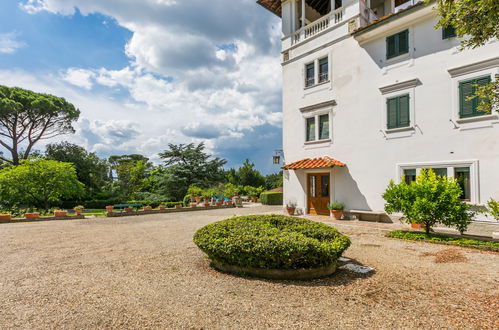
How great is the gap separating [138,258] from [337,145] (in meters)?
10.6

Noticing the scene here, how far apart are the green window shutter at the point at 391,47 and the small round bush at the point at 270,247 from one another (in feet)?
32.2

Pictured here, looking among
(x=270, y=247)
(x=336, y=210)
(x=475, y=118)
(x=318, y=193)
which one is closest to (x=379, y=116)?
(x=475, y=118)

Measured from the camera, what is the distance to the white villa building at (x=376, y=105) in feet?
31.1

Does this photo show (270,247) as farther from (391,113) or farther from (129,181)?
(129,181)

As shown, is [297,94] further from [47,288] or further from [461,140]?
[47,288]

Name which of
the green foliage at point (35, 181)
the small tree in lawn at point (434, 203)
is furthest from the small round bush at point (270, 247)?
the green foliage at point (35, 181)

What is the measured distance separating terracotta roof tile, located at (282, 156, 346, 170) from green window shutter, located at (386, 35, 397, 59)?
17.5ft

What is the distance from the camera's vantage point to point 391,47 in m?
11.8

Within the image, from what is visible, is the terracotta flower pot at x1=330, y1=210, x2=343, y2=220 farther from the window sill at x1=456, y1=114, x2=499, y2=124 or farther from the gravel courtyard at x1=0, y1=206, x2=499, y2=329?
the window sill at x1=456, y1=114, x2=499, y2=124

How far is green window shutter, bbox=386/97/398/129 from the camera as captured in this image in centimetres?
1148

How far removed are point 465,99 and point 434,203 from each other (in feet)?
14.7

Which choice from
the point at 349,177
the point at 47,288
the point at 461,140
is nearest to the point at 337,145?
the point at 349,177

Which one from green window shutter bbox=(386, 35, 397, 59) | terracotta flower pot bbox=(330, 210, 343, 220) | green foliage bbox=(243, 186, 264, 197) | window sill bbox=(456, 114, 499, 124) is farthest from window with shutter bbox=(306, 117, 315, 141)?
green foliage bbox=(243, 186, 264, 197)

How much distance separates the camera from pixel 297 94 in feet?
49.7
